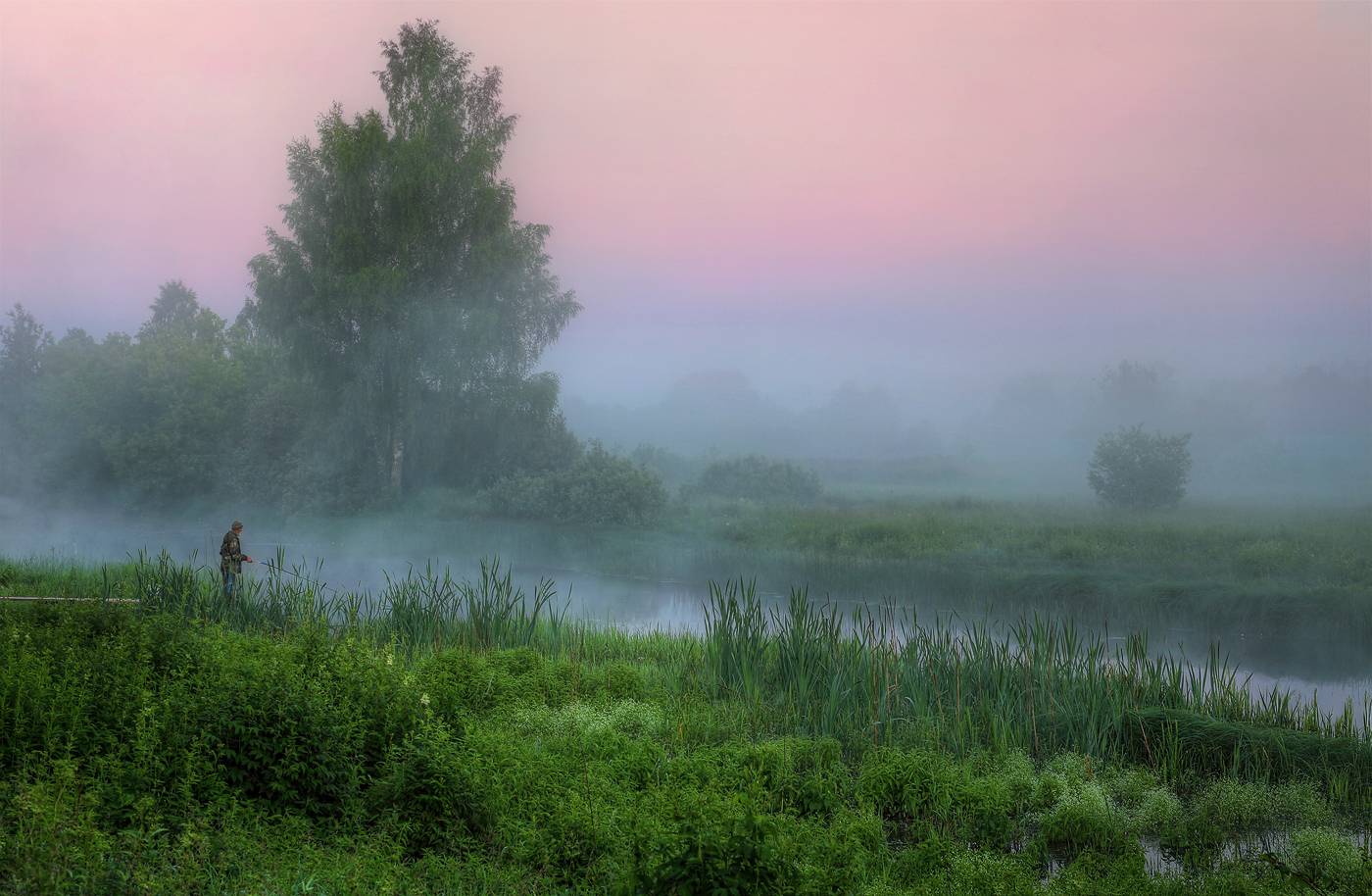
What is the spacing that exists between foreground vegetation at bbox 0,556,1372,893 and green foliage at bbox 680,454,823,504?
28.1 metres

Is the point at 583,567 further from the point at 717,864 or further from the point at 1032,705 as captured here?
the point at 717,864

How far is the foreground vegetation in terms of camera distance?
12.6 feet

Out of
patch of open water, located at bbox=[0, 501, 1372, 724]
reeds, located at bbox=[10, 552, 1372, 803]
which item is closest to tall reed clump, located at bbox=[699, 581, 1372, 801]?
reeds, located at bbox=[10, 552, 1372, 803]

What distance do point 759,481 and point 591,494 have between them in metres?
11.9

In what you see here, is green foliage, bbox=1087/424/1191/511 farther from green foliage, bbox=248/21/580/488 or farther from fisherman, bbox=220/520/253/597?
fisherman, bbox=220/520/253/597

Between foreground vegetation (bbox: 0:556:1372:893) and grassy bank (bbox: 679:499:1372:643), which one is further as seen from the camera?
grassy bank (bbox: 679:499:1372:643)

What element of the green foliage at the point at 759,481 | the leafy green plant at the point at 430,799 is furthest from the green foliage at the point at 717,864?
the green foliage at the point at 759,481

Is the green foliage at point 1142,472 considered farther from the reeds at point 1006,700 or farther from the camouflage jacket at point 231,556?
the camouflage jacket at point 231,556

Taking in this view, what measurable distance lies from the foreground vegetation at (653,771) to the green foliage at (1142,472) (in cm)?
2206

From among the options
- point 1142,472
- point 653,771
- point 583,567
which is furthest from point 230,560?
point 1142,472

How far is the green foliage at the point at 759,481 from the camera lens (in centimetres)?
3681

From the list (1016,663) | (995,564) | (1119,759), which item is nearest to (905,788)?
(1119,759)

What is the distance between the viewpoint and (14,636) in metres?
6.45

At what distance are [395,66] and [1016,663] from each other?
29537 millimetres
